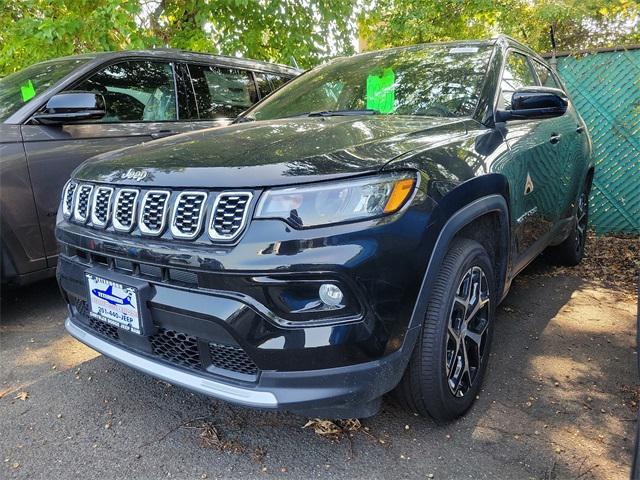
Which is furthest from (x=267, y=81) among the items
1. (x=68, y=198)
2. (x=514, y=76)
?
(x=68, y=198)

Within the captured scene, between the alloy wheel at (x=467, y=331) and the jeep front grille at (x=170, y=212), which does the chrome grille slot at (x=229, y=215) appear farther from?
the alloy wheel at (x=467, y=331)

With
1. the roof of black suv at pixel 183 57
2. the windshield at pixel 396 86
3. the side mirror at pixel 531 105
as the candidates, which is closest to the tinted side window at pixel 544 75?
the windshield at pixel 396 86

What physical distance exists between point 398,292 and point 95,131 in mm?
2721

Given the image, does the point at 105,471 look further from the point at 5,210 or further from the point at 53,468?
the point at 5,210

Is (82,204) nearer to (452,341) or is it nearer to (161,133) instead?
(452,341)

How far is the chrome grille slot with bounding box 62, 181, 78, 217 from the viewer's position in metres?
2.29

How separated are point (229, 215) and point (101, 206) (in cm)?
72

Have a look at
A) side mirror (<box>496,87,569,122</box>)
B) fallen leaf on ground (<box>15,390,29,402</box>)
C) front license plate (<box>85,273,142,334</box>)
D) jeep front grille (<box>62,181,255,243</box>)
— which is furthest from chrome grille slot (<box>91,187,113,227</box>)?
side mirror (<box>496,87,569,122</box>)

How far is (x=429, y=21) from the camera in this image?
829 centimetres

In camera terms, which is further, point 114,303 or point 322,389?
point 114,303

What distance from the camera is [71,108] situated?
3115 millimetres

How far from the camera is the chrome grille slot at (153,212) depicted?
1.80 metres

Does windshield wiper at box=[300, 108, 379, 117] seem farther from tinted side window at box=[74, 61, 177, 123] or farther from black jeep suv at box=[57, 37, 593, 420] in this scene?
tinted side window at box=[74, 61, 177, 123]

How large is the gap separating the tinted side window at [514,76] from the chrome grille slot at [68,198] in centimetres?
217
